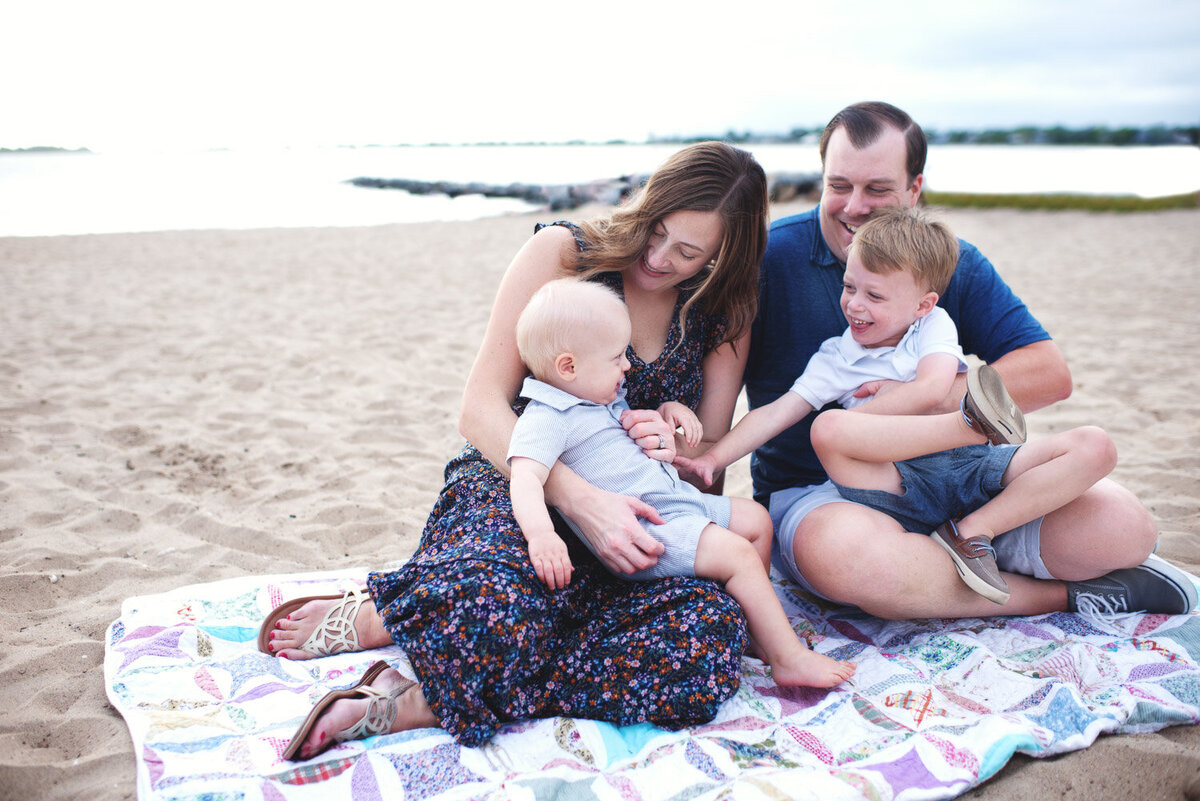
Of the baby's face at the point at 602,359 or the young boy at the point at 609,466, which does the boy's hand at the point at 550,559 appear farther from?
the baby's face at the point at 602,359

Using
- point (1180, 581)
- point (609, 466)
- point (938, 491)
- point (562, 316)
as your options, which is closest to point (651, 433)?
point (609, 466)

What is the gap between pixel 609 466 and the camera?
2240 millimetres

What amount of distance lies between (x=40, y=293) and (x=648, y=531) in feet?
26.7

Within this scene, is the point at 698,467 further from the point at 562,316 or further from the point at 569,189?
the point at 569,189

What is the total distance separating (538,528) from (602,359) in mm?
506

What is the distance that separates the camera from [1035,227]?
15.3m

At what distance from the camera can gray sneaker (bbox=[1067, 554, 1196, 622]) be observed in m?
2.36

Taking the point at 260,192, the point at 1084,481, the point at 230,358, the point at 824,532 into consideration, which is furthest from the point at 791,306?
the point at 260,192

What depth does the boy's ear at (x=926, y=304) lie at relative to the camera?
7.97 feet

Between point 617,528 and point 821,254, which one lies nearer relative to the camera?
point 617,528

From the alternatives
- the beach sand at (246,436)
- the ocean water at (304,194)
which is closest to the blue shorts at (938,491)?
the beach sand at (246,436)

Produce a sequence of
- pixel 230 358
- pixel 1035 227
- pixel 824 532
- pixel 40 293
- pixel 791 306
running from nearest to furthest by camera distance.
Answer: pixel 824 532 → pixel 791 306 → pixel 230 358 → pixel 40 293 → pixel 1035 227

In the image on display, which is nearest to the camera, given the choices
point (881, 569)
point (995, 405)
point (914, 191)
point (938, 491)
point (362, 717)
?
point (362, 717)

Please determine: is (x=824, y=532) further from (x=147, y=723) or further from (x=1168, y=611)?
(x=147, y=723)
